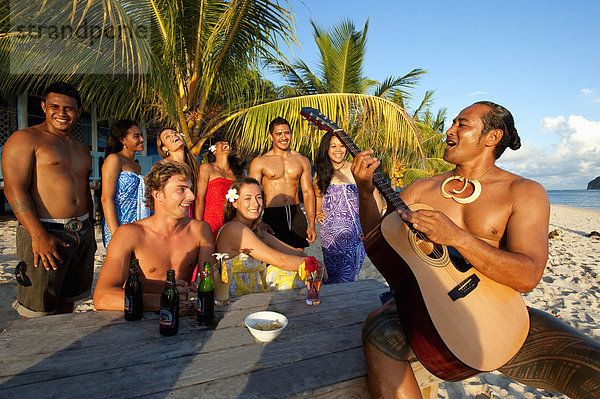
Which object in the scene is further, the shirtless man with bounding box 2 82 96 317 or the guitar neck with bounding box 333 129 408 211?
the shirtless man with bounding box 2 82 96 317

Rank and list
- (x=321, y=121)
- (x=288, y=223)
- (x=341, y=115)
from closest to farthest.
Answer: (x=321, y=121), (x=288, y=223), (x=341, y=115)

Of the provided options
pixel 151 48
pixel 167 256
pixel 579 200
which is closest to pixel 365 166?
pixel 167 256

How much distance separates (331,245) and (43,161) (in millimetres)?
2811

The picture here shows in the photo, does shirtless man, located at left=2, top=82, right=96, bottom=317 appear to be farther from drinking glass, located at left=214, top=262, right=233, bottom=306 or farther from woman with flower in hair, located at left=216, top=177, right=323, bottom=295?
drinking glass, located at left=214, top=262, right=233, bottom=306

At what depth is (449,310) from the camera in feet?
4.88

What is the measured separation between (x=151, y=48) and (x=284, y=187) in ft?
11.8

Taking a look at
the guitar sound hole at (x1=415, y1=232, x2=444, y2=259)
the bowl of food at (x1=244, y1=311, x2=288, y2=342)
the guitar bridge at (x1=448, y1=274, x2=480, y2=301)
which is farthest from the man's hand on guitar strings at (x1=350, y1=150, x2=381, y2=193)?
the bowl of food at (x1=244, y1=311, x2=288, y2=342)

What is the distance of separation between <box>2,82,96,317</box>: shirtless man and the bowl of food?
185 cm

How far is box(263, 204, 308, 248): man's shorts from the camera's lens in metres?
4.20

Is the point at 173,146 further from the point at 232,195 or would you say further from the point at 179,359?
the point at 179,359

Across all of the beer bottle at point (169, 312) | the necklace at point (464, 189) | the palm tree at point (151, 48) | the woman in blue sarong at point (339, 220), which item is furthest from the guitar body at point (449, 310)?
the palm tree at point (151, 48)

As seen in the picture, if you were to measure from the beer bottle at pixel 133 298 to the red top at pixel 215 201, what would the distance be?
221 cm

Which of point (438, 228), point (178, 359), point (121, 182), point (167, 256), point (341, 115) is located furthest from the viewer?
point (341, 115)

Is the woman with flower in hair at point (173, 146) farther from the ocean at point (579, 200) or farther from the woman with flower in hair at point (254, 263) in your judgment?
the ocean at point (579, 200)
